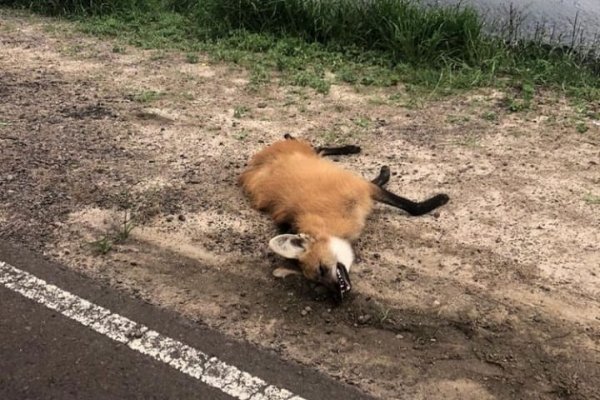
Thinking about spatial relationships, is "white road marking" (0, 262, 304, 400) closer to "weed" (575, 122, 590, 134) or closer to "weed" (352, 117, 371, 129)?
"weed" (352, 117, 371, 129)

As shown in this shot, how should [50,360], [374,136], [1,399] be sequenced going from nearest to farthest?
[1,399]
[50,360]
[374,136]

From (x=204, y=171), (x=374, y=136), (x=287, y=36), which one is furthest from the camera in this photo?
(x=287, y=36)

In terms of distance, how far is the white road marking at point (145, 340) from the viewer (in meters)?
3.04

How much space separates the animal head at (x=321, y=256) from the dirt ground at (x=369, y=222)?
0.10 meters

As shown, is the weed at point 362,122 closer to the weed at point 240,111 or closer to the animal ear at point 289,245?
the weed at point 240,111

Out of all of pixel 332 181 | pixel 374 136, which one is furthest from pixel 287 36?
pixel 332 181

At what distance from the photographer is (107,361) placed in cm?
321

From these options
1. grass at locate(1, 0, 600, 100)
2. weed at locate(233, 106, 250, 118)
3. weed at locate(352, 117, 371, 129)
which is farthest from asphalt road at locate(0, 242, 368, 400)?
grass at locate(1, 0, 600, 100)

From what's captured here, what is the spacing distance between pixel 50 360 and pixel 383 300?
5.63 ft

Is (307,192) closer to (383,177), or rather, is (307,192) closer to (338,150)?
(383,177)

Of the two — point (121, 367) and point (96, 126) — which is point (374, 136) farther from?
point (121, 367)

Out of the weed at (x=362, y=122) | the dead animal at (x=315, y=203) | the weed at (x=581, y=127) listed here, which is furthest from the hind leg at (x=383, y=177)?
the weed at (x=581, y=127)

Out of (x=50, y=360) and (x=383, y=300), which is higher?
(x=383, y=300)

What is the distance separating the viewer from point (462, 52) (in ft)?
23.7
